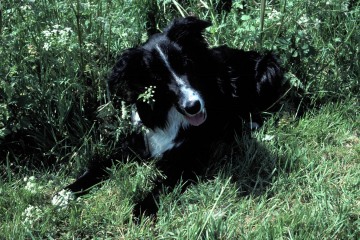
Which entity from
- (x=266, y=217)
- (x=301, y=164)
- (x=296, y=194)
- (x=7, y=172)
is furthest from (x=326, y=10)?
(x=7, y=172)

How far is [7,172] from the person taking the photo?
3.10 meters

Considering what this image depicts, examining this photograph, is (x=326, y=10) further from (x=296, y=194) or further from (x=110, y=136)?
(x=110, y=136)

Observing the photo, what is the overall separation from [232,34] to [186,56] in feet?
3.70

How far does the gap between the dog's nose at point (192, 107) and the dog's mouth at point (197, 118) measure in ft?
0.26

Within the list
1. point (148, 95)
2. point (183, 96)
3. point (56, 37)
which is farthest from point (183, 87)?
point (56, 37)

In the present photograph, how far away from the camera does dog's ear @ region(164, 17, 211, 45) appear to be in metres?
2.91

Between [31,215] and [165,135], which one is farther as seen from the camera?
[165,135]

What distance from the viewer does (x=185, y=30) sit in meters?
2.91

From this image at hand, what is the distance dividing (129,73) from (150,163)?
2.02ft

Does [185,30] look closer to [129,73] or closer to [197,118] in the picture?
[129,73]

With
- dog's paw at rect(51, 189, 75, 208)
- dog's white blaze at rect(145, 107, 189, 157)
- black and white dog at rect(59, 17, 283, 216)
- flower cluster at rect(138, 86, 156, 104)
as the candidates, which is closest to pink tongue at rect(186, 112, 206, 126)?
black and white dog at rect(59, 17, 283, 216)

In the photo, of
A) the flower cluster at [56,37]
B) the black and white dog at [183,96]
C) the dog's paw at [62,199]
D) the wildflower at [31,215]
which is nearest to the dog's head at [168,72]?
the black and white dog at [183,96]

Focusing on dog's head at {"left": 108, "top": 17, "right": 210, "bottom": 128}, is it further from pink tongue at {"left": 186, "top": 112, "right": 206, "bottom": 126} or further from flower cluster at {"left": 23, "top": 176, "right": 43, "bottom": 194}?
flower cluster at {"left": 23, "top": 176, "right": 43, "bottom": 194}

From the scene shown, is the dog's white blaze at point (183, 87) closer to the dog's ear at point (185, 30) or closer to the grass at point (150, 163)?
the dog's ear at point (185, 30)
